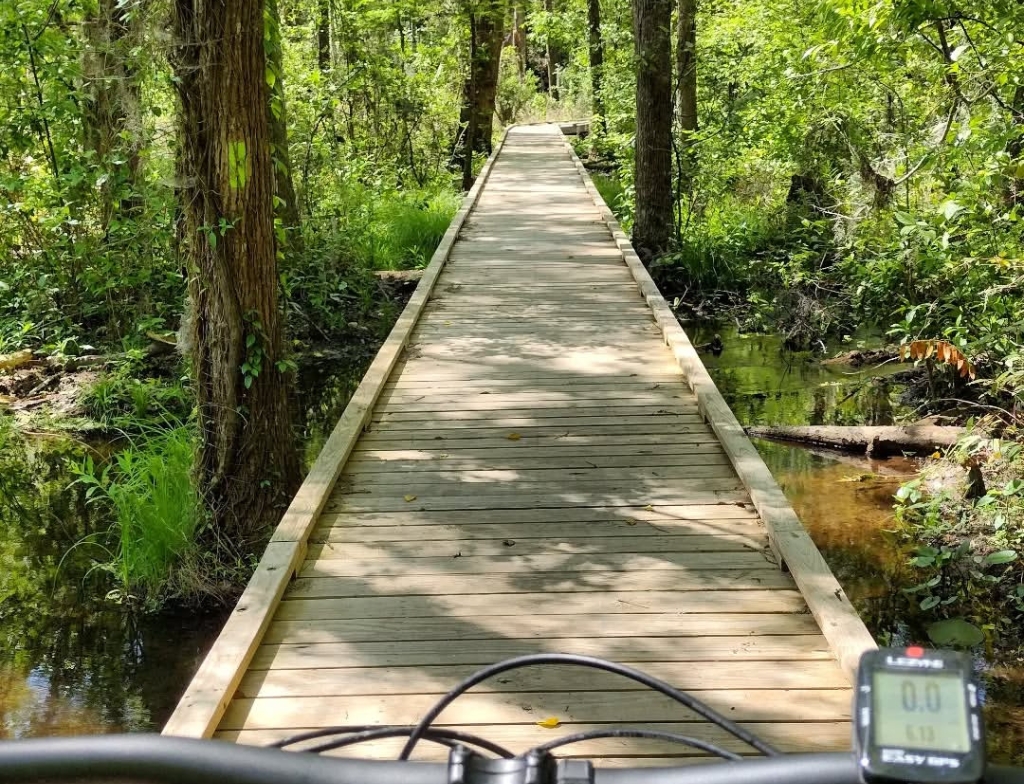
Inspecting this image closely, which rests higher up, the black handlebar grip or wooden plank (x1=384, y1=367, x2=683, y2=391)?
the black handlebar grip

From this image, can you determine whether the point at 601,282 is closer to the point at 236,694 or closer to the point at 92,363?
the point at 92,363

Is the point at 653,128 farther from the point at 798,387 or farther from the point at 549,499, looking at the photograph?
the point at 549,499

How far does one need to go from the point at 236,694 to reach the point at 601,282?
6356mm

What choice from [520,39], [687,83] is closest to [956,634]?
[687,83]

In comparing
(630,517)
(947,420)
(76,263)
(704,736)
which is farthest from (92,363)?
(704,736)

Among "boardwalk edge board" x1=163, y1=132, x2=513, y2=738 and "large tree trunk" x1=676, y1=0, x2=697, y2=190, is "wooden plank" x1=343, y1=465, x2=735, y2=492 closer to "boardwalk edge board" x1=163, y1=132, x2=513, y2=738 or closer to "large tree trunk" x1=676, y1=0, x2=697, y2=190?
"boardwalk edge board" x1=163, y1=132, x2=513, y2=738

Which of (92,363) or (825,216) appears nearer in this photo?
(92,363)

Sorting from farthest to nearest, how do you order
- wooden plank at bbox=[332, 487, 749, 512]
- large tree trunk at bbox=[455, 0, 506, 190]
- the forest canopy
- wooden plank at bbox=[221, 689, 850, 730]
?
large tree trunk at bbox=[455, 0, 506, 190] < the forest canopy < wooden plank at bbox=[332, 487, 749, 512] < wooden plank at bbox=[221, 689, 850, 730]

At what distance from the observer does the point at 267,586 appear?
351cm

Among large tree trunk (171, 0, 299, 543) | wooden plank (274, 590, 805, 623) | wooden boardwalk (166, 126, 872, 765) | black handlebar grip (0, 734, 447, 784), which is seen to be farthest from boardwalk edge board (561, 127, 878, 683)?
large tree trunk (171, 0, 299, 543)

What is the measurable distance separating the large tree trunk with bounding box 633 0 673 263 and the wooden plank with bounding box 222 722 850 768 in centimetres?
876

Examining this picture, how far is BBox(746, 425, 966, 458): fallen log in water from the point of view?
6.97 meters

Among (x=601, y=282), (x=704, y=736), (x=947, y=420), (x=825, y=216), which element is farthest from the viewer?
(x=825, y=216)

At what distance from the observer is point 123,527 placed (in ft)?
18.0
